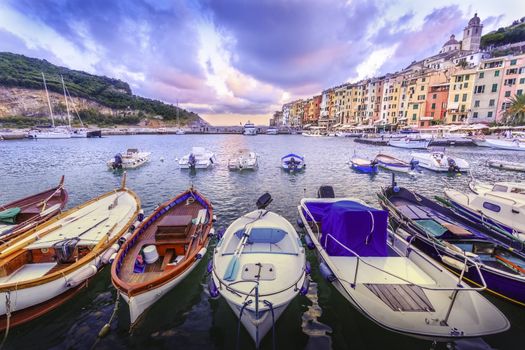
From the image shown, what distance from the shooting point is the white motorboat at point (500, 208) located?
391 inches

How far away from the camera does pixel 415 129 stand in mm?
68375

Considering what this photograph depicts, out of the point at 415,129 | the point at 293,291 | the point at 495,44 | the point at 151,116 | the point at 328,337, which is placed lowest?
the point at 328,337

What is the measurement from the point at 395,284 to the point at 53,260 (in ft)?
36.5

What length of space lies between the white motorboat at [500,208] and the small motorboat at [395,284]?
5579mm

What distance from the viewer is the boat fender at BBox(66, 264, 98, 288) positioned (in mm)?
6648

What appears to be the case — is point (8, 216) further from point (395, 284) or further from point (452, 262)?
point (452, 262)

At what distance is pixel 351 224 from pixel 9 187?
28.7 m

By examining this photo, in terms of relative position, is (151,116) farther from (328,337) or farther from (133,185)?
(328,337)

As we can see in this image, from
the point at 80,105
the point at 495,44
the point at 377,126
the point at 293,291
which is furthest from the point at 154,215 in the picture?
the point at 80,105

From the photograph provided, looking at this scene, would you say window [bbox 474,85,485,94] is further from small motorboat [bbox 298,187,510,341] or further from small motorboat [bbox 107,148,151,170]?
small motorboat [bbox 107,148,151,170]

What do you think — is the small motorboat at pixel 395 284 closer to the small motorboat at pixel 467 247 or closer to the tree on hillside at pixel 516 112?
the small motorboat at pixel 467 247

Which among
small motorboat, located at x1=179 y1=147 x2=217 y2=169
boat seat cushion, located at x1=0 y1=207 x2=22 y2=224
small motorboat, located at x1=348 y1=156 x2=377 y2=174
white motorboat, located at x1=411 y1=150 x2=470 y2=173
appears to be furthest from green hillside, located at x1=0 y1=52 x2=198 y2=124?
white motorboat, located at x1=411 y1=150 x2=470 y2=173

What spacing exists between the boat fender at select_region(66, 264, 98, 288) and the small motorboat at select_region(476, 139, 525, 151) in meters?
64.4

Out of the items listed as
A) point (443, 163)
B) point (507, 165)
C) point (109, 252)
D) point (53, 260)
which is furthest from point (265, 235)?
point (507, 165)
